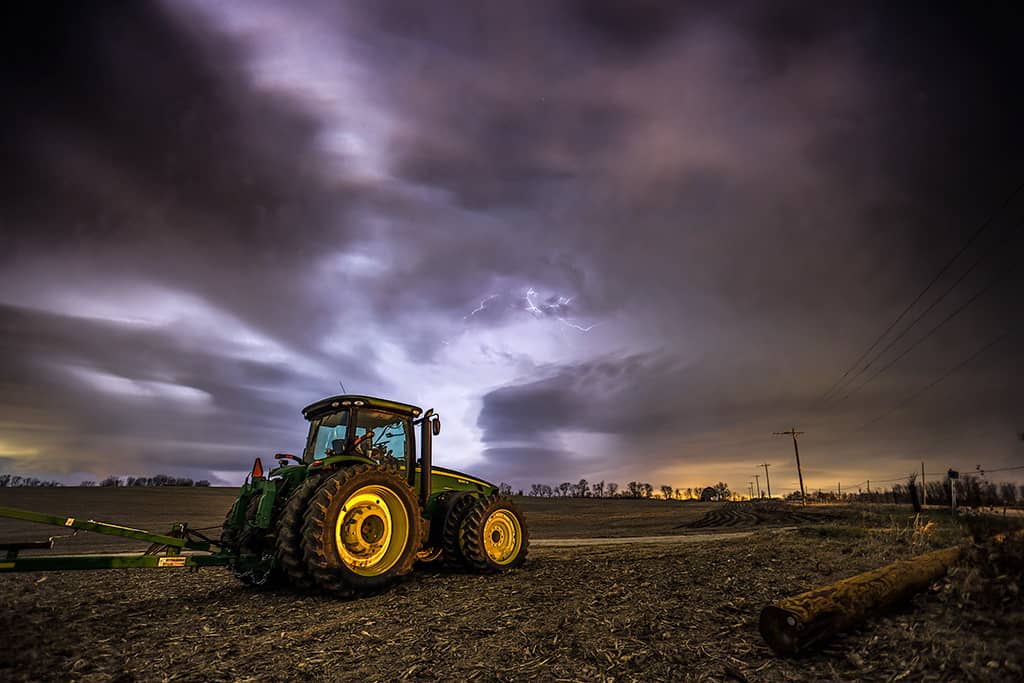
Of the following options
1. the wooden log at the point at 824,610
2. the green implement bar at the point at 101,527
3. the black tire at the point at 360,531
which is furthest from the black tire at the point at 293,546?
the wooden log at the point at 824,610

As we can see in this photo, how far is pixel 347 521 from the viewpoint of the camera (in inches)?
266

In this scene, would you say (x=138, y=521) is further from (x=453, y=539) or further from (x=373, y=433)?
(x=453, y=539)

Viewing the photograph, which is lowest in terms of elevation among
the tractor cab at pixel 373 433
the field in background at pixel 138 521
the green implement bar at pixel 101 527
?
the field in background at pixel 138 521

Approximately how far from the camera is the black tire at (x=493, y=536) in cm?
814

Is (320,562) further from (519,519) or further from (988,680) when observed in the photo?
(988,680)

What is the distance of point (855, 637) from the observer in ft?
12.2

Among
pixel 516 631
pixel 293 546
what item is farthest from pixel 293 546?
pixel 516 631

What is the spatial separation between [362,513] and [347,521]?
0.23m

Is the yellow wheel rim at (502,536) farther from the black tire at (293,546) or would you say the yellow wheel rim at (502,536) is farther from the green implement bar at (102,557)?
the green implement bar at (102,557)

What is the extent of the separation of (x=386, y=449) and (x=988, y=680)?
748 cm

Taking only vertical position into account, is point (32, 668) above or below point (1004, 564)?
below

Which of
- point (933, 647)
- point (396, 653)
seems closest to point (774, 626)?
point (933, 647)

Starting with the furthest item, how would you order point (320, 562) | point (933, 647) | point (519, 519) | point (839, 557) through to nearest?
1. point (519, 519)
2. point (839, 557)
3. point (320, 562)
4. point (933, 647)

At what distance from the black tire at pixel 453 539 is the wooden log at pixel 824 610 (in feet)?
18.1
